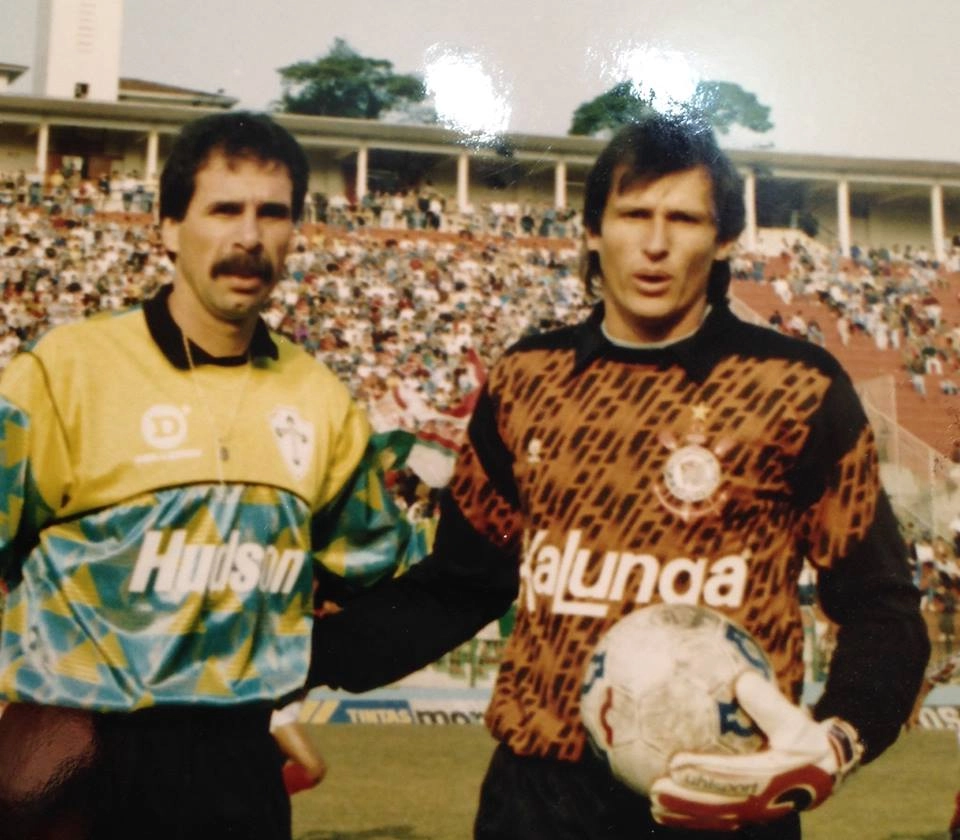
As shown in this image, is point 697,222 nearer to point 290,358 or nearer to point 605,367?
point 605,367

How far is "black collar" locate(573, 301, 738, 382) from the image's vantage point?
117 inches

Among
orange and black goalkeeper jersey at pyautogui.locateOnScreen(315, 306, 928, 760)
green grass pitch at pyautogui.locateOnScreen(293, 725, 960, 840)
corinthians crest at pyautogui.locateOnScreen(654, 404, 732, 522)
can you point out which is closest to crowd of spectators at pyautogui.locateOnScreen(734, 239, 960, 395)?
green grass pitch at pyautogui.locateOnScreen(293, 725, 960, 840)

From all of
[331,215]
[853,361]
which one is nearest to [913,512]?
[853,361]

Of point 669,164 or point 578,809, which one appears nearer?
point 578,809

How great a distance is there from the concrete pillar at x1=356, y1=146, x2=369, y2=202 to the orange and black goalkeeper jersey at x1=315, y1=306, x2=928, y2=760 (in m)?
8.46

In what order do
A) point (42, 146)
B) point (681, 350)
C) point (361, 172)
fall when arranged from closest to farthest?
1. point (681, 350)
2. point (361, 172)
3. point (42, 146)

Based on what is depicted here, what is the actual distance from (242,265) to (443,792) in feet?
20.0

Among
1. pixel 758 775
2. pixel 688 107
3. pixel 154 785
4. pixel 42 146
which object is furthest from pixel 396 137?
pixel 758 775

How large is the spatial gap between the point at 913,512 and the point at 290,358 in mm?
6857

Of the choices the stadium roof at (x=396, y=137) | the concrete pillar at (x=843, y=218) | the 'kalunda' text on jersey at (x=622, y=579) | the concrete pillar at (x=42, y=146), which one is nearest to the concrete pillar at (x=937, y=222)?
the stadium roof at (x=396, y=137)

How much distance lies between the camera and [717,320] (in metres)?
3.02

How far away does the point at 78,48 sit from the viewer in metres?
10.3

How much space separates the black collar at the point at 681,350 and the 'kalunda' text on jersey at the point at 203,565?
2.65ft

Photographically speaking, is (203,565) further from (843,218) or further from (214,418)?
(843,218)
